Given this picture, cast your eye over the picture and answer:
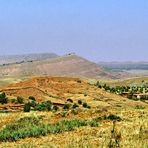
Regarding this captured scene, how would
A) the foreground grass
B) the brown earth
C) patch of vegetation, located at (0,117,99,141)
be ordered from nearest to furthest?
the foreground grass, patch of vegetation, located at (0,117,99,141), the brown earth

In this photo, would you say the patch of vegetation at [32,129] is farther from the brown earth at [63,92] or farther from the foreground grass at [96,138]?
the brown earth at [63,92]

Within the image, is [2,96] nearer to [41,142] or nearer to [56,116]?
[56,116]

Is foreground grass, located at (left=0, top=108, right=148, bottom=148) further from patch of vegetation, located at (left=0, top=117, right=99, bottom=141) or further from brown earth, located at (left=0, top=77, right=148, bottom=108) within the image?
brown earth, located at (left=0, top=77, right=148, bottom=108)

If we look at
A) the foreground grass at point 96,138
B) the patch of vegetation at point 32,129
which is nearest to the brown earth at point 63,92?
the patch of vegetation at point 32,129

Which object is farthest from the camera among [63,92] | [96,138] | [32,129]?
[63,92]

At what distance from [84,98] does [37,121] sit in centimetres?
4231

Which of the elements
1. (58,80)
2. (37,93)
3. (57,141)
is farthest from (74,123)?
(58,80)

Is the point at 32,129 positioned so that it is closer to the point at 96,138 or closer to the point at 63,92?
the point at 96,138

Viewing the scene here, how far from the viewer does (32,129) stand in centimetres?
Result: 2519

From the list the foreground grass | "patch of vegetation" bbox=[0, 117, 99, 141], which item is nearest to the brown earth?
"patch of vegetation" bbox=[0, 117, 99, 141]

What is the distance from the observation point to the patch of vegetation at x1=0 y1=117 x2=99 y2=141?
78.0 ft

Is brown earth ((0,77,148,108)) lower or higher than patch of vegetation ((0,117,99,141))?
lower

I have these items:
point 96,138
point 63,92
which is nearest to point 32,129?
point 96,138

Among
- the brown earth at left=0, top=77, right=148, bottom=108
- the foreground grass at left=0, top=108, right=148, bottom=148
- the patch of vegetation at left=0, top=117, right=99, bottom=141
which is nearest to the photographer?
the foreground grass at left=0, top=108, right=148, bottom=148
